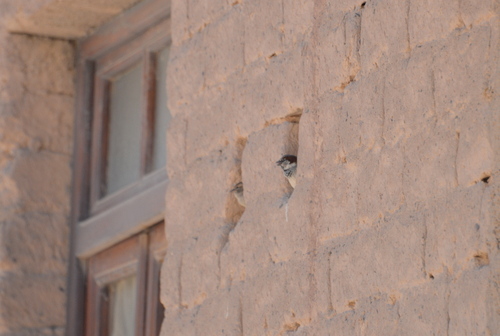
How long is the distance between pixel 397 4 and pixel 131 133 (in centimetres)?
256

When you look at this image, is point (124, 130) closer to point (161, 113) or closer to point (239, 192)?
point (161, 113)

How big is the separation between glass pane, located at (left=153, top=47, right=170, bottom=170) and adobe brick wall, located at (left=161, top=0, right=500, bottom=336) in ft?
3.00

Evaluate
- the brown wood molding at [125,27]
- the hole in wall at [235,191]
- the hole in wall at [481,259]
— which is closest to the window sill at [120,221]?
the brown wood molding at [125,27]

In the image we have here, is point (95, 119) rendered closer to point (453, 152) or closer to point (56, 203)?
point (56, 203)

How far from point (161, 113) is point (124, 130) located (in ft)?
1.24

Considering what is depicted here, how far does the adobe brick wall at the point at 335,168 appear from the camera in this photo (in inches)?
111

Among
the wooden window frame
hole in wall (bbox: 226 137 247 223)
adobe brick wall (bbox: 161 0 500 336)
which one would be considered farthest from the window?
hole in wall (bbox: 226 137 247 223)

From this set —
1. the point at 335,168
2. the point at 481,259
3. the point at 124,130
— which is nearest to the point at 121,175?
the point at 124,130

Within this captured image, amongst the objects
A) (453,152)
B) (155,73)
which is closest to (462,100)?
(453,152)

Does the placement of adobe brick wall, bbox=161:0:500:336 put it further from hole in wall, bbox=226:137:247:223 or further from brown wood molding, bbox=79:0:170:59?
brown wood molding, bbox=79:0:170:59

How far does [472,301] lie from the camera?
106 inches

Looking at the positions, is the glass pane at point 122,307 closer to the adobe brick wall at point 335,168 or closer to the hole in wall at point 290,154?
the adobe brick wall at point 335,168

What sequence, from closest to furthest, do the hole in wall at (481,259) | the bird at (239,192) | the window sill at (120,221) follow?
the hole in wall at (481,259) < the bird at (239,192) < the window sill at (120,221)

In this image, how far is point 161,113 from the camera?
5250mm
